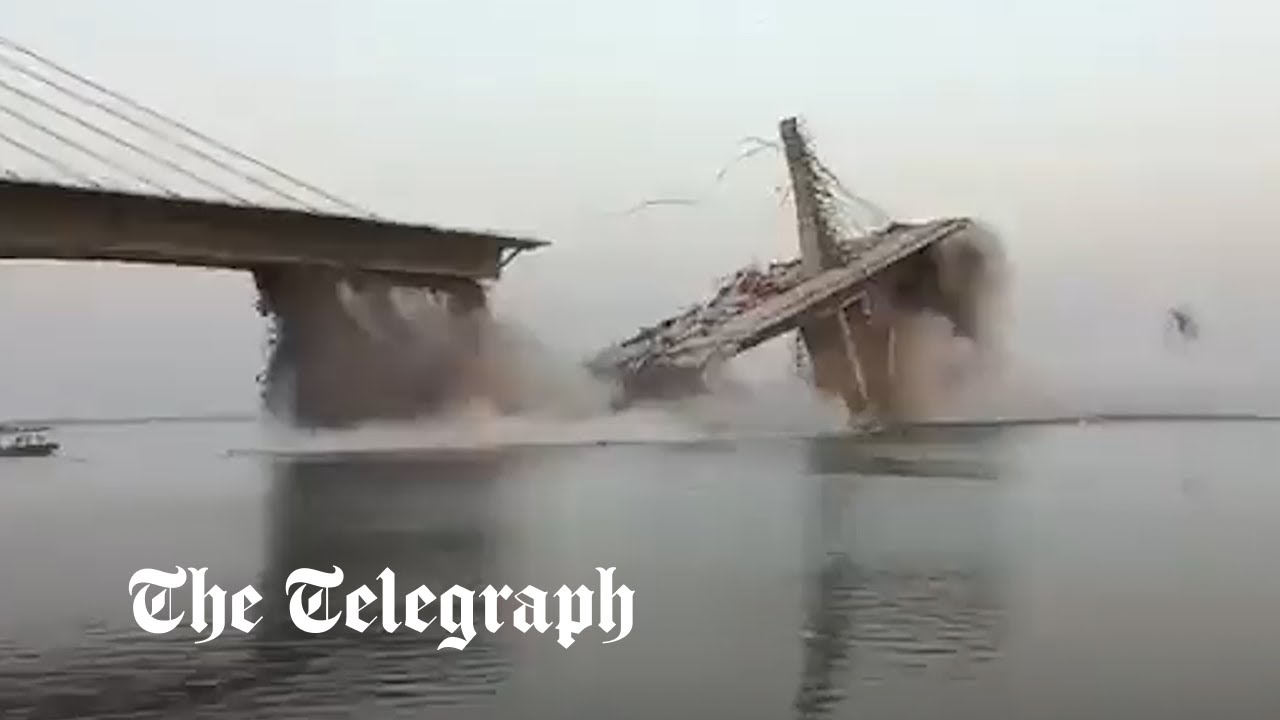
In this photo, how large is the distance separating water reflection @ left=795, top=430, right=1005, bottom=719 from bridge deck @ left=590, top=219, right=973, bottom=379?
152mm

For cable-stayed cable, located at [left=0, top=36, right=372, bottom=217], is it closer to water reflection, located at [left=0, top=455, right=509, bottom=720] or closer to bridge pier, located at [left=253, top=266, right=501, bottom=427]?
bridge pier, located at [left=253, top=266, right=501, bottom=427]

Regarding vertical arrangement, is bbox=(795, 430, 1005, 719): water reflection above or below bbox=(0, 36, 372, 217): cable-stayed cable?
below

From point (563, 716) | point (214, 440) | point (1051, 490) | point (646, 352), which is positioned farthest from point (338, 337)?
point (1051, 490)

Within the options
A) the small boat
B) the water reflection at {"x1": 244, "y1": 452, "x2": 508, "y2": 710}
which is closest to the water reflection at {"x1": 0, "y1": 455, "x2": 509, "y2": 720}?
the water reflection at {"x1": 244, "y1": 452, "x2": 508, "y2": 710}

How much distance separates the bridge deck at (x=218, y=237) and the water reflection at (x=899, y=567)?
0.46 m

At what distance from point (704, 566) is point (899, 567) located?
8.2 inches

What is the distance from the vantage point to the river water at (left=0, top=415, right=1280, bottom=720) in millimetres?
1539

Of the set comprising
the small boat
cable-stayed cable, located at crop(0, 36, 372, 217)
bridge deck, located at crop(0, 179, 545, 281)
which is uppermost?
cable-stayed cable, located at crop(0, 36, 372, 217)

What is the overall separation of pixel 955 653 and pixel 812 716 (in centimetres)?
18

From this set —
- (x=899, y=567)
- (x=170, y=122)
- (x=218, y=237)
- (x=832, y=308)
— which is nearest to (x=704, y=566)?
(x=899, y=567)

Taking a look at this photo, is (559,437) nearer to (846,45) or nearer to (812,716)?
(812,716)

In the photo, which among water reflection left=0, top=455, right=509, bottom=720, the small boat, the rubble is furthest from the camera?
the rubble

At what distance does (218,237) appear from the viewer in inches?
66.0

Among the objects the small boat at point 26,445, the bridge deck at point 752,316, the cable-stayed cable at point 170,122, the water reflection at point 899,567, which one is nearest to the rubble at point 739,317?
the bridge deck at point 752,316
